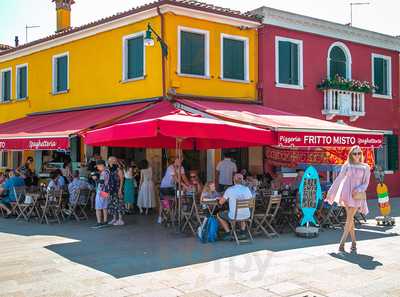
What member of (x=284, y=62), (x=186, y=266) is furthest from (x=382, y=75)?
(x=186, y=266)

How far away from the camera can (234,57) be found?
15555mm

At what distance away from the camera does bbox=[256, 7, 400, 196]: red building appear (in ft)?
53.0

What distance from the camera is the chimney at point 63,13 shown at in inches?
818

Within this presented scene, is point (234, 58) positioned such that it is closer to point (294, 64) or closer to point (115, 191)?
point (294, 64)

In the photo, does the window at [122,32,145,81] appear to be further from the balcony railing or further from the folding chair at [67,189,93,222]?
the balcony railing

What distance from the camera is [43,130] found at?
47.5 feet

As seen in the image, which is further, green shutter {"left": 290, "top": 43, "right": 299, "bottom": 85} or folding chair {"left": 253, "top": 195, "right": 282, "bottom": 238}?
green shutter {"left": 290, "top": 43, "right": 299, "bottom": 85}

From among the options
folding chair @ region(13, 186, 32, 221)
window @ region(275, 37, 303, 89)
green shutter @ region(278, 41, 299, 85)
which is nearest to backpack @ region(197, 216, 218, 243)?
folding chair @ region(13, 186, 32, 221)

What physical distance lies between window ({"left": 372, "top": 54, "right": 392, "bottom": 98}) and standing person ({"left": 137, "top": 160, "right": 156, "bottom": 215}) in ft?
31.9

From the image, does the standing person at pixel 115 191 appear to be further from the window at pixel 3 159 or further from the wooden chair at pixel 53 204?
the window at pixel 3 159

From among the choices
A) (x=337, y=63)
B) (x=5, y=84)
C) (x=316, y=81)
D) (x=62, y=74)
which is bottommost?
(x=316, y=81)

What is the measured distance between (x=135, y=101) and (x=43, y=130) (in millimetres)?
2692

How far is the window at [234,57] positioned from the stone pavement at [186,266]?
6362 mm

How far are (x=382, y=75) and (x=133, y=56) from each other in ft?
32.2
